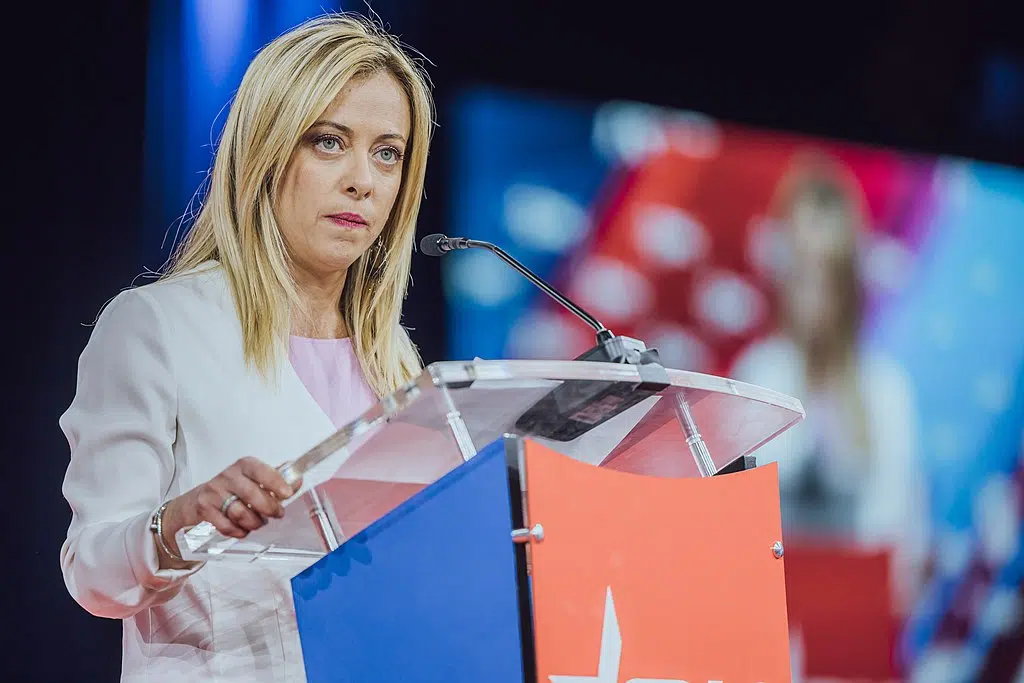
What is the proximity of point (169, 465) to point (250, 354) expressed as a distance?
215 mm

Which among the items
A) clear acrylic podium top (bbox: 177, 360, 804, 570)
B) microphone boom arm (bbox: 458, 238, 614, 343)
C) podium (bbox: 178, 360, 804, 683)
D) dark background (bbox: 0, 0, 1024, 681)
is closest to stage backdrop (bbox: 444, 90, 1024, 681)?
dark background (bbox: 0, 0, 1024, 681)

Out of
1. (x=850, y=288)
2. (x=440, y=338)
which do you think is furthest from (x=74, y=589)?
(x=850, y=288)

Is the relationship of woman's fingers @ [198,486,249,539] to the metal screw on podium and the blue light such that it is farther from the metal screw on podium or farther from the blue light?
the blue light

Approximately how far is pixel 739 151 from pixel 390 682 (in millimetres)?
3023

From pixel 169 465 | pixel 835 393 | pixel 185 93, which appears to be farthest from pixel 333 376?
pixel 835 393

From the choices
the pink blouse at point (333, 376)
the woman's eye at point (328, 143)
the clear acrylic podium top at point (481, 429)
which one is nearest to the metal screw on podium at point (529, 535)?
the clear acrylic podium top at point (481, 429)

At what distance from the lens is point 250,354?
1.72 m

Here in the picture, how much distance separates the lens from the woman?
1451 millimetres

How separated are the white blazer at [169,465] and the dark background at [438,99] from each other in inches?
Answer: 48.4

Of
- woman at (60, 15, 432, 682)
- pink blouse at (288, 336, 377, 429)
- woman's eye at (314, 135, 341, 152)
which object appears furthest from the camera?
Result: woman's eye at (314, 135, 341, 152)

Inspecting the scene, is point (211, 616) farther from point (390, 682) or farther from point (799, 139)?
point (799, 139)

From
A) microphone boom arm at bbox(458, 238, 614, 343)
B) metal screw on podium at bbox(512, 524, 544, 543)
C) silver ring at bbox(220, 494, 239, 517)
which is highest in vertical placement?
microphone boom arm at bbox(458, 238, 614, 343)

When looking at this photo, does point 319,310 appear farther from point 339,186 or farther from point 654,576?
point 654,576

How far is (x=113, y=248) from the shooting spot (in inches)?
113
